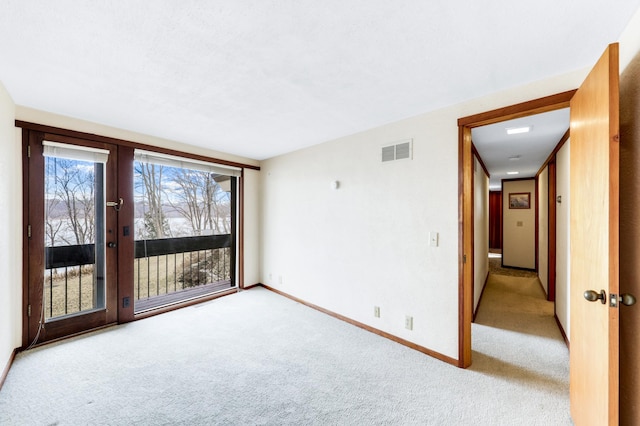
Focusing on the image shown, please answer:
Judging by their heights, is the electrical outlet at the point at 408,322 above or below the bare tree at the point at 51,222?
below

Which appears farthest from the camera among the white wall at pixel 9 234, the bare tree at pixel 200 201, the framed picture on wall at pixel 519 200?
the framed picture on wall at pixel 519 200

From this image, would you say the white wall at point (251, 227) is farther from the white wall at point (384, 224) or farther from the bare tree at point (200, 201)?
the white wall at point (384, 224)

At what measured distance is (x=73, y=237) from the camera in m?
2.77

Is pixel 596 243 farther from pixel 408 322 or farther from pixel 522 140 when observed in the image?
pixel 522 140

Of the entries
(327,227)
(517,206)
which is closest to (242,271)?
(327,227)

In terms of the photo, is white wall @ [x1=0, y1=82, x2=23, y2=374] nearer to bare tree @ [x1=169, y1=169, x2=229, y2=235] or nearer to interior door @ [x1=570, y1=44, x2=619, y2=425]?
bare tree @ [x1=169, y1=169, x2=229, y2=235]

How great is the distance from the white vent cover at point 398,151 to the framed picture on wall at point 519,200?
5938 mm

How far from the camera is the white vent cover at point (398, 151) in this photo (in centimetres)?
258

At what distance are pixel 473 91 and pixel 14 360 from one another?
463 centimetres

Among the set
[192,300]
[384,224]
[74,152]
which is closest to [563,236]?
[384,224]

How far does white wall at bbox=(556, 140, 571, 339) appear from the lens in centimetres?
276

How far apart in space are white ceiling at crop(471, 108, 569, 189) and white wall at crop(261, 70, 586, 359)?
808 millimetres

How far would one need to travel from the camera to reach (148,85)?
1972 millimetres

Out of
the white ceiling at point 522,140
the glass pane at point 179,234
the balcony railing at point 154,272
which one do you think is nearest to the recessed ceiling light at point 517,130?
the white ceiling at point 522,140
